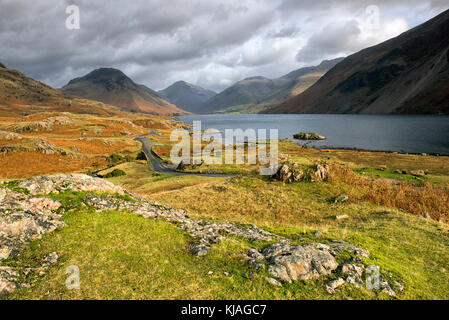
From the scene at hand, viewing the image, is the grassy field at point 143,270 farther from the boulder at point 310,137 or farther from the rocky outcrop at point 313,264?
the boulder at point 310,137

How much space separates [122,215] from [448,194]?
36.0m

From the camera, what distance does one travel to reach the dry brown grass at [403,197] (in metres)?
26.1

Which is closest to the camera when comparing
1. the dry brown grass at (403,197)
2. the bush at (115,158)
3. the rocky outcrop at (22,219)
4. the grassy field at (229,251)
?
the grassy field at (229,251)

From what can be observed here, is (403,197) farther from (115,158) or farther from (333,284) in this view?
(115,158)

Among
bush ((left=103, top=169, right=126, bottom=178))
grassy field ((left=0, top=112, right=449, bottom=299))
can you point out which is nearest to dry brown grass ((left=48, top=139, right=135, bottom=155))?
bush ((left=103, top=169, right=126, bottom=178))

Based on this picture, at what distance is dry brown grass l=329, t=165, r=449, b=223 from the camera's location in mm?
26078

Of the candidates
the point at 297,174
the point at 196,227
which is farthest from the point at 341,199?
the point at 196,227

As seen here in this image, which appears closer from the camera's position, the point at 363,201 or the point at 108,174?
the point at 363,201

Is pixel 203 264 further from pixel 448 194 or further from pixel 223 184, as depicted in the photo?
pixel 448 194

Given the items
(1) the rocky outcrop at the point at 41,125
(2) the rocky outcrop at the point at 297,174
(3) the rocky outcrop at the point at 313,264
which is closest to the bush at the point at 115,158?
(1) the rocky outcrop at the point at 41,125

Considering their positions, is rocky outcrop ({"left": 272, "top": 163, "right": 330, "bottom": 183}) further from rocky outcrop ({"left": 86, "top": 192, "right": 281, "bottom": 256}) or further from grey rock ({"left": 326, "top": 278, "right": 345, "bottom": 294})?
grey rock ({"left": 326, "top": 278, "right": 345, "bottom": 294})

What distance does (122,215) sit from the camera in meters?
16.4

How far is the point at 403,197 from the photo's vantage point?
93.9ft
